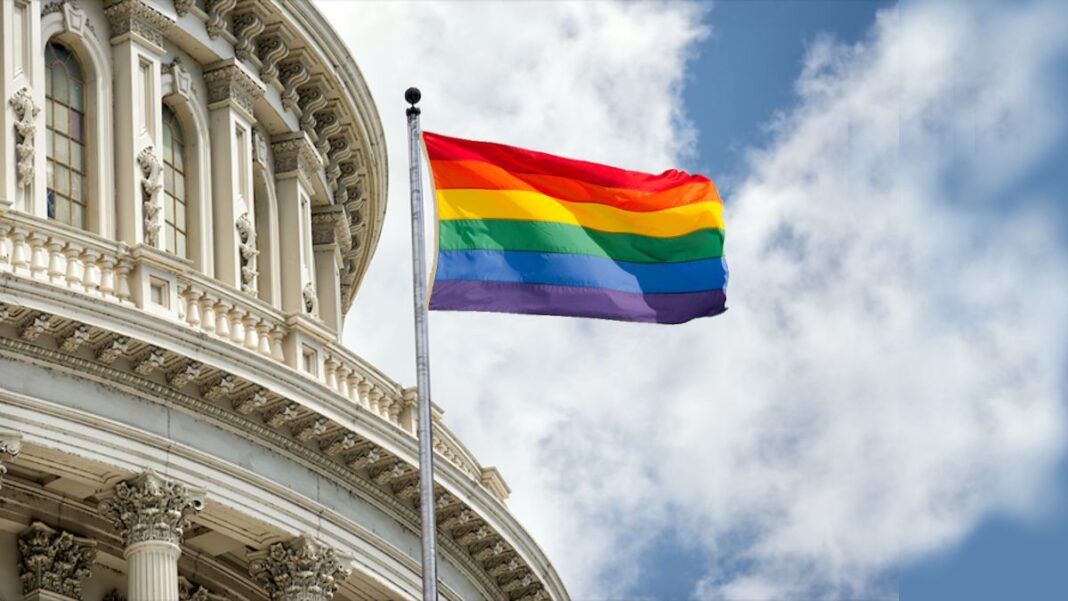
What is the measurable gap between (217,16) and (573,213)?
40.2 ft

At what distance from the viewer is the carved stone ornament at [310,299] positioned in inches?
1722

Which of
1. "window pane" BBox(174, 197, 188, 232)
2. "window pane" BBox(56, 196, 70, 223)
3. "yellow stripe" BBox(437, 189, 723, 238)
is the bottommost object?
"yellow stripe" BBox(437, 189, 723, 238)

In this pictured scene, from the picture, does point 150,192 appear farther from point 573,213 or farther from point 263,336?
point 573,213

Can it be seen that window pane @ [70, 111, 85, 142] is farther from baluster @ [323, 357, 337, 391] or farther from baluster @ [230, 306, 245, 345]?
baluster @ [323, 357, 337, 391]

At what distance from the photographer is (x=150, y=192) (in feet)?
130

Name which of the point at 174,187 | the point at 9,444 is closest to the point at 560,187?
the point at 9,444

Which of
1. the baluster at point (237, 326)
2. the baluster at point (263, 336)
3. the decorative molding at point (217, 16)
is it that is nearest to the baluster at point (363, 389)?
the baluster at point (263, 336)

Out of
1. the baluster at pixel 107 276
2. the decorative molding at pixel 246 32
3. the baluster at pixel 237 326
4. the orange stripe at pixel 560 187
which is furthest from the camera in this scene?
the decorative molding at pixel 246 32

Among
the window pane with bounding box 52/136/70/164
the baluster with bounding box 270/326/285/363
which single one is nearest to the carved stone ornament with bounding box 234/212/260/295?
the window pane with bounding box 52/136/70/164

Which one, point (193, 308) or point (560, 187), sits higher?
point (193, 308)

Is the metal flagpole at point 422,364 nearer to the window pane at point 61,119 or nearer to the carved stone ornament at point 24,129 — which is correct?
the carved stone ornament at point 24,129

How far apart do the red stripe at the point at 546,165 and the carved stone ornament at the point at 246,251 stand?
33.3ft

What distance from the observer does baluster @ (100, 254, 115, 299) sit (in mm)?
34312

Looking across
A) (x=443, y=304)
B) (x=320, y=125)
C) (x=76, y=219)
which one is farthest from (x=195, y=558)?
(x=320, y=125)
